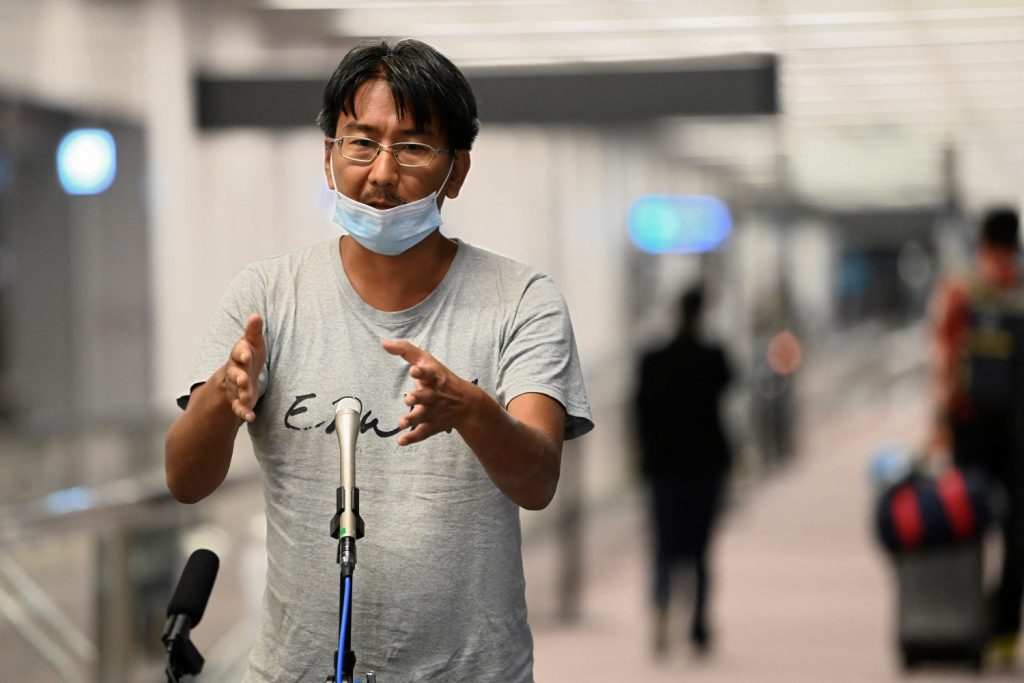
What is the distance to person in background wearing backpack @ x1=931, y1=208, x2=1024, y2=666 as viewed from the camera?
7297 millimetres

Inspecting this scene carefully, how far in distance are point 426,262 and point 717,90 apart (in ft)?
13.1

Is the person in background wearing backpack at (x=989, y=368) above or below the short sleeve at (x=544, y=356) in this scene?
below

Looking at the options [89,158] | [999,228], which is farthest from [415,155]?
[89,158]

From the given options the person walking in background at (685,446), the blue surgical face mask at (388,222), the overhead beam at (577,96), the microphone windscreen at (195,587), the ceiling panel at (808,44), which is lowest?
the person walking in background at (685,446)

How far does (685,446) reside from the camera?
336 inches

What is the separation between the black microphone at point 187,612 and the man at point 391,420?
0.10 metres

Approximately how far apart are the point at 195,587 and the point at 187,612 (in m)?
0.04

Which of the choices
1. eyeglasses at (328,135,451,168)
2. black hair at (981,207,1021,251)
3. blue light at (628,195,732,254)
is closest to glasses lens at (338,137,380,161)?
eyeglasses at (328,135,451,168)

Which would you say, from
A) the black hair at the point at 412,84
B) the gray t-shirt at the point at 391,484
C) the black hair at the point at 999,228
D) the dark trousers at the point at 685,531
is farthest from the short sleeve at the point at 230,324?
the dark trousers at the point at 685,531

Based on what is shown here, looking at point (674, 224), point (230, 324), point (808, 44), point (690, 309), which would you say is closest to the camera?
point (230, 324)

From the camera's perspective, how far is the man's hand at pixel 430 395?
6.45ft

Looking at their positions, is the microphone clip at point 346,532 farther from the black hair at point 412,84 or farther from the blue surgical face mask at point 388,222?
the black hair at point 412,84

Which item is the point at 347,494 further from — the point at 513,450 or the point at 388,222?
the point at 388,222

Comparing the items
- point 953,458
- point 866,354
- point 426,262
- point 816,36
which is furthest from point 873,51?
point 866,354
